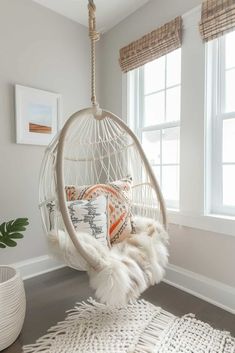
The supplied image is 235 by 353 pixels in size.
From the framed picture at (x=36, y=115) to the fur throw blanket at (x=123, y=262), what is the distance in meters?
1.12

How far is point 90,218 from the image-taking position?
161 centimetres

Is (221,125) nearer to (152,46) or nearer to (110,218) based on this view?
(152,46)

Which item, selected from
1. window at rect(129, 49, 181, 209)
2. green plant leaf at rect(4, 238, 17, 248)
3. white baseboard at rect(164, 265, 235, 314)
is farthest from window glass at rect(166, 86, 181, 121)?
green plant leaf at rect(4, 238, 17, 248)

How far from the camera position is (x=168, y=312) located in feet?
5.37

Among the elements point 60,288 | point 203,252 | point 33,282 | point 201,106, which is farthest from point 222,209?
point 33,282

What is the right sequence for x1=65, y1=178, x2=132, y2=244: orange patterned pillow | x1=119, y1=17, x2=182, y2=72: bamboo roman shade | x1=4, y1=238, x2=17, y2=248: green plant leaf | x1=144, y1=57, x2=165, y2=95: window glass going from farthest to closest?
x1=144, y1=57, x2=165, y2=95: window glass < x1=119, y1=17, x2=182, y2=72: bamboo roman shade < x1=65, y1=178, x2=132, y2=244: orange patterned pillow < x1=4, y1=238, x2=17, y2=248: green plant leaf

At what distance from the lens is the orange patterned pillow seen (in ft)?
5.57

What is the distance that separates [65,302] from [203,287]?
108 centimetres

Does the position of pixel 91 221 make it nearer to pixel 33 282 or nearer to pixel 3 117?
pixel 33 282

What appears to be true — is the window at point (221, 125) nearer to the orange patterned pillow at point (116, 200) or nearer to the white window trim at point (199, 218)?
the white window trim at point (199, 218)

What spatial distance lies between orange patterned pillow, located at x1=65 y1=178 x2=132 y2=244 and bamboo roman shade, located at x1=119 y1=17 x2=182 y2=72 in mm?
1188

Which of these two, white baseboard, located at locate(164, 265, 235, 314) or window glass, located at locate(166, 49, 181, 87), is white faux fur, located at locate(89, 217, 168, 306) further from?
window glass, located at locate(166, 49, 181, 87)

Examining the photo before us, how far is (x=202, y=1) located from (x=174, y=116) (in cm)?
87

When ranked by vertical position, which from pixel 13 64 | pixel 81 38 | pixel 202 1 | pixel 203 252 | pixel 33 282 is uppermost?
Result: pixel 81 38
